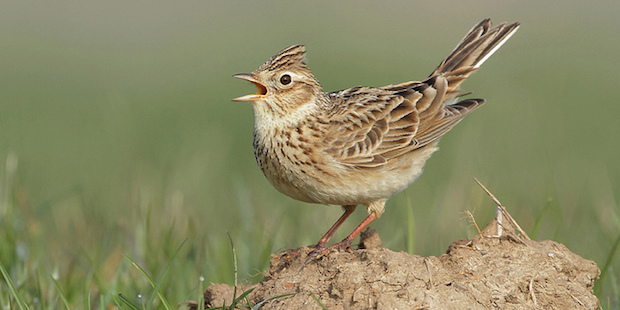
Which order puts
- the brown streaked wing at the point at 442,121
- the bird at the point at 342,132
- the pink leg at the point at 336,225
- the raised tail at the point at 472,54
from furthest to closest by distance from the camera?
the raised tail at the point at 472,54
the brown streaked wing at the point at 442,121
the bird at the point at 342,132
the pink leg at the point at 336,225

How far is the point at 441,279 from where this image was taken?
436cm

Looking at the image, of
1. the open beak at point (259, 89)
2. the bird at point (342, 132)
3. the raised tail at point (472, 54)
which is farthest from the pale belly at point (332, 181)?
the raised tail at point (472, 54)

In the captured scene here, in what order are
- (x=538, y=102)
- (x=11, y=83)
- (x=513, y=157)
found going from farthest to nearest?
(x=11, y=83), (x=538, y=102), (x=513, y=157)

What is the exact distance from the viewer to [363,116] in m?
6.62

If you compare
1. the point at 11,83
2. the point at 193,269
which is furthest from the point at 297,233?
the point at 11,83

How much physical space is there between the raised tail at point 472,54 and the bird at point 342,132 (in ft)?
0.08

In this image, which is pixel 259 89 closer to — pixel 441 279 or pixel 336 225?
pixel 336 225

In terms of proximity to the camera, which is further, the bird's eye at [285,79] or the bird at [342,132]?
the bird's eye at [285,79]

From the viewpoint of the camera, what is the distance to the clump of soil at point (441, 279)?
167 inches

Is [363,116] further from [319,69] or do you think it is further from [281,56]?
[319,69]

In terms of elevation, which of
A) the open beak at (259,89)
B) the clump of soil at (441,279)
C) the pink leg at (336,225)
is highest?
the open beak at (259,89)

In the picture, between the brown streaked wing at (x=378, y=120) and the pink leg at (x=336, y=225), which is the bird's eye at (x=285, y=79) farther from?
the pink leg at (x=336, y=225)

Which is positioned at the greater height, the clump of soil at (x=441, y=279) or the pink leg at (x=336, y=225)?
the clump of soil at (x=441, y=279)

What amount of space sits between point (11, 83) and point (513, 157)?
10.7 meters
